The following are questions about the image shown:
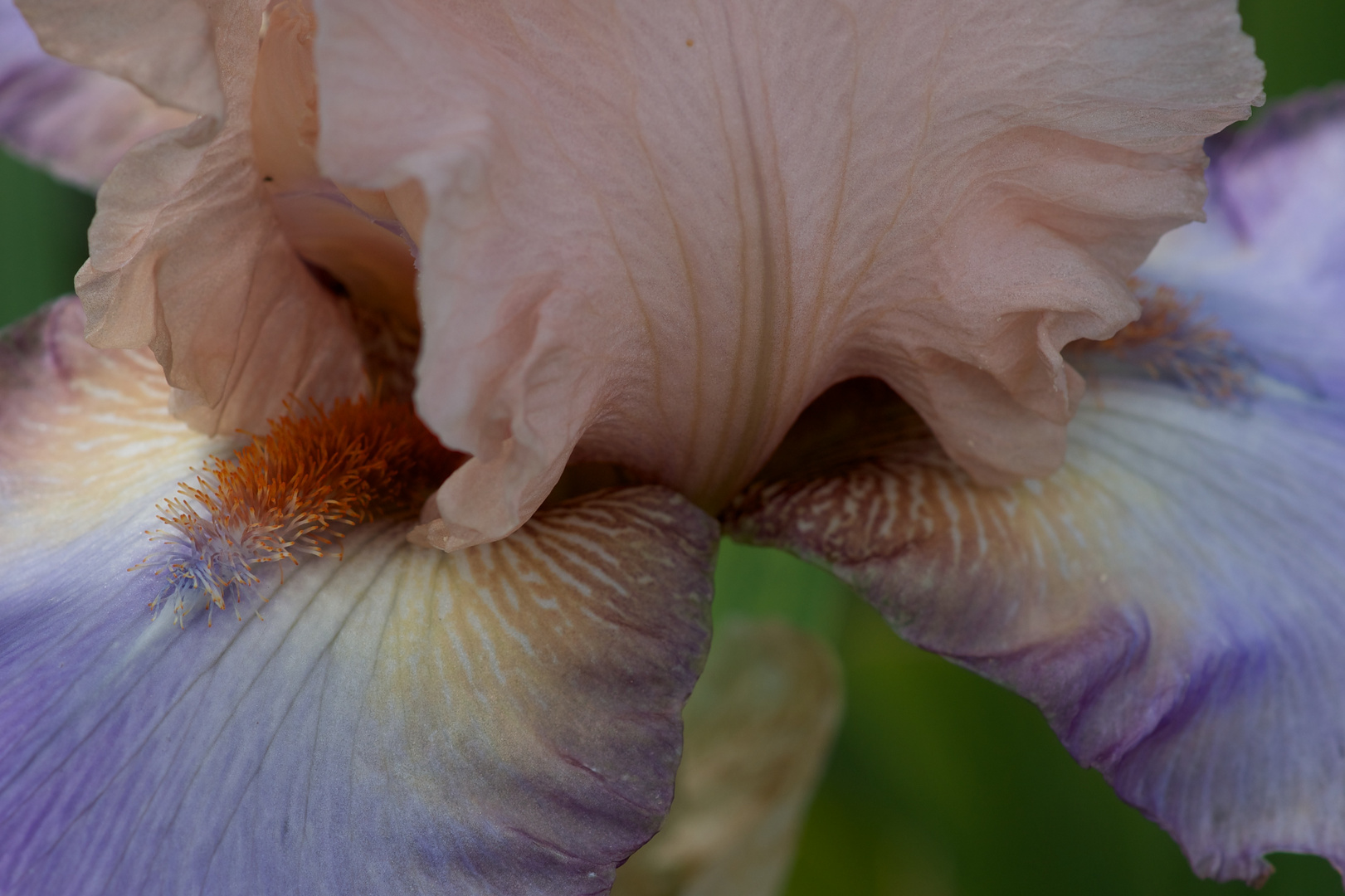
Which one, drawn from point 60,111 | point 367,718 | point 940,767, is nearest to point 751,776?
point 940,767

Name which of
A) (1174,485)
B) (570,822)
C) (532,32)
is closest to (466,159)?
(532,32)

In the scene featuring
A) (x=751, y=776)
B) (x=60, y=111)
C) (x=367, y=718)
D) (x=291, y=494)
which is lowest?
(x=751, y=776)

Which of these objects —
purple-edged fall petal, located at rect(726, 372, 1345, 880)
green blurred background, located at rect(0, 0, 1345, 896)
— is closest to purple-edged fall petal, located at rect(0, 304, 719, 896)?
purple-edged fall petal, located at rect(726, 372, 1345, 880)

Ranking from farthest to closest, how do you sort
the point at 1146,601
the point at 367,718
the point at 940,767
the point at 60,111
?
1. the point at 940,767
2. the point at 60,111
3. the point at 1146,601
4. the point at 367,718

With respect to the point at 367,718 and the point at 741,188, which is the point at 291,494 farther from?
the point at 741,188

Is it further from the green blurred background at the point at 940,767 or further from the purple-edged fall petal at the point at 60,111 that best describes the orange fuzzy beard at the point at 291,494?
the green blurred background at the point at 940,767

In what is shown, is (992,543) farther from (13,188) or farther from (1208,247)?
(13,188)
